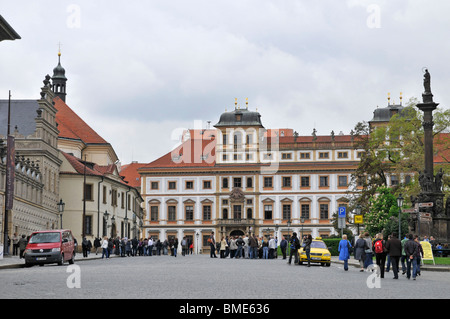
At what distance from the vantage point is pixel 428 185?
44.2 meters

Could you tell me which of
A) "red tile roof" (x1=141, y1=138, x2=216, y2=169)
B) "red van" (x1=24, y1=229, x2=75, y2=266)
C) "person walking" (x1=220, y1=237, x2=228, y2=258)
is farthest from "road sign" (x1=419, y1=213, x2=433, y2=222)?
"red tile roof" (x1=141, y1=138, x2=216, y2=169)

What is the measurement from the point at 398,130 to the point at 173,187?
55.8m

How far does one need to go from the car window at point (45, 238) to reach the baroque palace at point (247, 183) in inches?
3006

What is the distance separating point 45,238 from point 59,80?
74.3m

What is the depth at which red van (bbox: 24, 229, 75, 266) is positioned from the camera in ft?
116

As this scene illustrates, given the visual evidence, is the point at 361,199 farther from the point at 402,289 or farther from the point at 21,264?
the point at 402,289

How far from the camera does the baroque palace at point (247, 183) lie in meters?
112

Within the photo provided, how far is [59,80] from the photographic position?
108125 mm

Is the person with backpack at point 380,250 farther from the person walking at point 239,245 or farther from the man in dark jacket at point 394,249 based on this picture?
the person walking at point 239,245

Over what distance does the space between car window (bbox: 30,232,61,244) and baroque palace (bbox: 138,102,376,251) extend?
76.4 metres

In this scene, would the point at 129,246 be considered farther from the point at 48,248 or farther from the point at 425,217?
the point at 425,217

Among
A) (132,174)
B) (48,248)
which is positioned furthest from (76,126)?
(48,248)

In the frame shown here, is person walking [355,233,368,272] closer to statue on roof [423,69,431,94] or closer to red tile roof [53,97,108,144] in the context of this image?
statue on roof [423,69,431,94]
